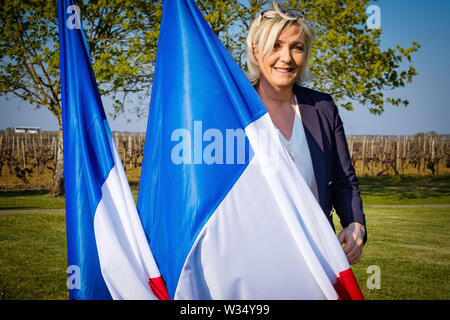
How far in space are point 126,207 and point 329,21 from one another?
1388 centimetres

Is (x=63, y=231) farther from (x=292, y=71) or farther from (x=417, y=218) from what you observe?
(x=417, y=218)

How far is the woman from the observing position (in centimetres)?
219

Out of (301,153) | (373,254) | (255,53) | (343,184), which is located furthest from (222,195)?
(373,254)

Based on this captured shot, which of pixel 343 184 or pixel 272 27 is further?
pixel 343 184

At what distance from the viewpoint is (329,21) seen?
14.2 m

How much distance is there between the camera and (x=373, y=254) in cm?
739

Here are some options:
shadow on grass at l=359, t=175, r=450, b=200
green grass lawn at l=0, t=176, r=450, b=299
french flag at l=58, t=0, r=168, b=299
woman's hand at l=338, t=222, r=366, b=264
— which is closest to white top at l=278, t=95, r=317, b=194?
woman's hand at l=338, t=222, r=366, b=264

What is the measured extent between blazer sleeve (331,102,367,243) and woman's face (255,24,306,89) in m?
0.37

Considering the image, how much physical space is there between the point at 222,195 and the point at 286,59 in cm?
87

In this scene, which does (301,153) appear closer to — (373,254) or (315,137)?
(315,137)

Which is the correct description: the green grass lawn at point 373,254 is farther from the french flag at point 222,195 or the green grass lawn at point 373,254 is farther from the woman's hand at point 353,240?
the french flag at point 222,195

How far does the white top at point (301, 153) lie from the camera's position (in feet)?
7.30

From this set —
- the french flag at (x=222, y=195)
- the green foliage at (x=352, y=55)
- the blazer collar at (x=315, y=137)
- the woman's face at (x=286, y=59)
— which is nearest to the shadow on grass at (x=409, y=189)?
the green foliage at (x=352, y=55)

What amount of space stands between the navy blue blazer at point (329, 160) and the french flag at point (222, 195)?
0.45m
